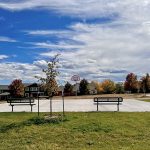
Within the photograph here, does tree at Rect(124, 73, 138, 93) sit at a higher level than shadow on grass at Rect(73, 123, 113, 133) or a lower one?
higher

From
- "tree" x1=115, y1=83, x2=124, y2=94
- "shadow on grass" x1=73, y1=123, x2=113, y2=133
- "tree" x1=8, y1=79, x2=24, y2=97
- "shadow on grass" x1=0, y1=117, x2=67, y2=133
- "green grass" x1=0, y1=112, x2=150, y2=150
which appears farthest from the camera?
"tree" x1=115, y1=83, x2=124, y2=94

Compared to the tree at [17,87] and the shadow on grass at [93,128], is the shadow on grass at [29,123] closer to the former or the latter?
the shadow on grass at [93,128]

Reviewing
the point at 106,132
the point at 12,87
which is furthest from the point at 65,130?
the point at 12,87

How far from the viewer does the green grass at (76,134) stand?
44.8 ft

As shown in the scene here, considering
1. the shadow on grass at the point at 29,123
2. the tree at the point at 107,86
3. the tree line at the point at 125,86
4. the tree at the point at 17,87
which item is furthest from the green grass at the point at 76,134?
the tree at the point at 107,86

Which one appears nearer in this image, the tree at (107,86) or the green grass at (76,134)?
the green grass at (76,134)

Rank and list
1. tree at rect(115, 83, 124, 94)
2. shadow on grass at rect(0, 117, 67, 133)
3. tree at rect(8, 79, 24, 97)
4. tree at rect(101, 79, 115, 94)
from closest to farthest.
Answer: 1. shadow on grass at rect(0, 117, 67, 133)
2. tree at rect(8, 79, 24, 97)
3. tree at rect(115, 83, 124, 94)
4. tree at rect(101, 79, 115, 94)

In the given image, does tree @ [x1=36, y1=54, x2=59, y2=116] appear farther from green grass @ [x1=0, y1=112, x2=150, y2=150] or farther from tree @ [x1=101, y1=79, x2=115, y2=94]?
tree @ [x1=101, y1=79, x2=115, y2=94]

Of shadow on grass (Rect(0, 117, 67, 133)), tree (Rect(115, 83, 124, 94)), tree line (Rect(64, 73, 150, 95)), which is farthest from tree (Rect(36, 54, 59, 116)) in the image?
tree (Rect(115, 83, 124, 94))

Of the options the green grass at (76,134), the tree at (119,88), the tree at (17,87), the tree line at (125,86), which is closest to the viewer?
the green grass at (76,134)

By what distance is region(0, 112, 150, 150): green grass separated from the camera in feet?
44.8

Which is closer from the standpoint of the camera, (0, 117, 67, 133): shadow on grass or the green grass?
the green grass

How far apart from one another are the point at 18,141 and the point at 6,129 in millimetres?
2439

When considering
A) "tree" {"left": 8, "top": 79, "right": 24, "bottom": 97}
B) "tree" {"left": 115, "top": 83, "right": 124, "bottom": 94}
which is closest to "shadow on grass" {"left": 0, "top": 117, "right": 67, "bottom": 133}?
"tree" {"left": 8, "top": 79, "right": 24, "bottom": 97}
